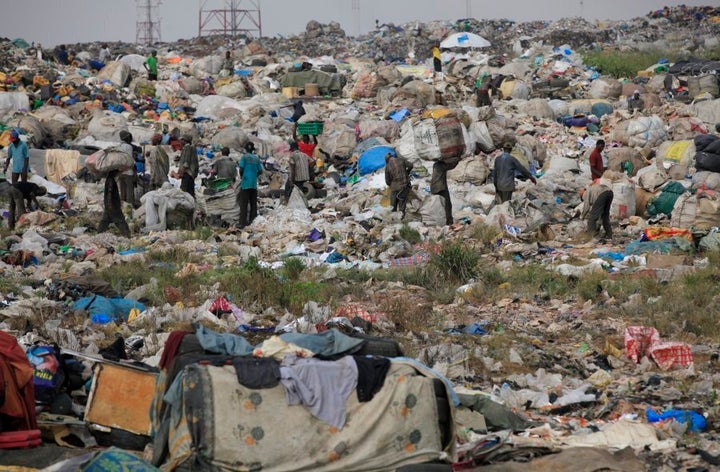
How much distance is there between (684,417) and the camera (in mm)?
6473

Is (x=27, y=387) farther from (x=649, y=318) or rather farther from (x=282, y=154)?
(x=282, y=154)

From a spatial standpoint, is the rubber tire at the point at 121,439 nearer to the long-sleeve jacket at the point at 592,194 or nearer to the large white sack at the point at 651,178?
the long-sleeve jacket at the point at 592,194

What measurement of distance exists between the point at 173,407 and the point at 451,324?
4443 millimetres

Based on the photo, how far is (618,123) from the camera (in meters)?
20.2

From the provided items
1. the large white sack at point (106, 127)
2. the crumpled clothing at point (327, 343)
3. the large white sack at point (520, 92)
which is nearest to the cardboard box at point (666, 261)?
the crumpled clothing at point (327, 343)

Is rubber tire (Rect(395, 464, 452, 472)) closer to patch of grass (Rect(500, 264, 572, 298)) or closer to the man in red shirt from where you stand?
patch of grass (Rect(500, 264, 572, 298))

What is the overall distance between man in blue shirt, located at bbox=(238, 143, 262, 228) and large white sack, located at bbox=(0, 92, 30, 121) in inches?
314

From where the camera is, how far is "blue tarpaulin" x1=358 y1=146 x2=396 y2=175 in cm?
1725

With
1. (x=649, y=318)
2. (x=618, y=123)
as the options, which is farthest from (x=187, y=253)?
(x=618, y=123)

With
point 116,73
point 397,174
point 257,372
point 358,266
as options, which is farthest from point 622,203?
point 116,73

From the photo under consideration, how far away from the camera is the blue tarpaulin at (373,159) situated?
17.2 m

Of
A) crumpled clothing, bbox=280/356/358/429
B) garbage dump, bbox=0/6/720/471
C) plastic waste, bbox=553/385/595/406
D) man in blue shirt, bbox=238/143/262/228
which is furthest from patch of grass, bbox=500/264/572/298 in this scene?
crumpled clothing, bbox=280/356/358/429

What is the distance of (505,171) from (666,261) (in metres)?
3.46

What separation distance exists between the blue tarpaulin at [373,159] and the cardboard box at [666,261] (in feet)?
22.0
